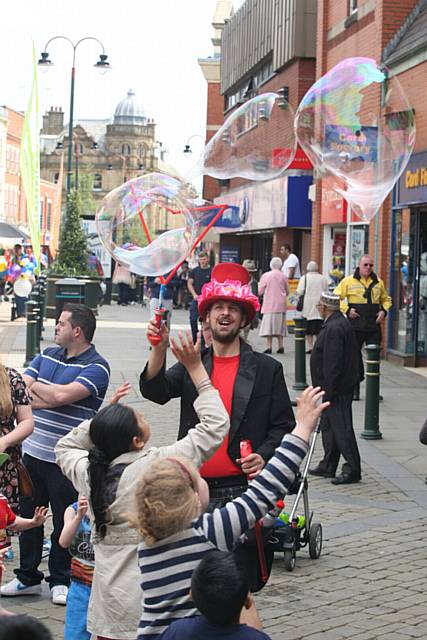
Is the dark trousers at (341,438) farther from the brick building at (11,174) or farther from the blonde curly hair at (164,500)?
the brick building at (11,174)

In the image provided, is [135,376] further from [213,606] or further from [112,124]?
[112,124]

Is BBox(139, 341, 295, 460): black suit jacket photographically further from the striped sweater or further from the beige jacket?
the striped sweater

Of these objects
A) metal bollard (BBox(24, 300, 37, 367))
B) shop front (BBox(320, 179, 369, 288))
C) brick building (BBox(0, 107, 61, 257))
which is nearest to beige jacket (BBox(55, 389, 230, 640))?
metal bollard (BBox(24, 300, 37, 367))

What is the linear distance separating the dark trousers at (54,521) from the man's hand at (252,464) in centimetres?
251

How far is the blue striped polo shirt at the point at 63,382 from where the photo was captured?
694 centimetres

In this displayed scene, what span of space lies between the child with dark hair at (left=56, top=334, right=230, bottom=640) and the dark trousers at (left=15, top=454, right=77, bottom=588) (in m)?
2.14

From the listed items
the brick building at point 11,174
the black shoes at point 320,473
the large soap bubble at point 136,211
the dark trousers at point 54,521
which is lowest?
the black shoes at point 320,473

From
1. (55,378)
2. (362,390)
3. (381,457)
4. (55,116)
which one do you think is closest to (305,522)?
(55,378)

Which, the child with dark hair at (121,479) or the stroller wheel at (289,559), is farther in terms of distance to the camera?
the stroller wheel at (289,559)

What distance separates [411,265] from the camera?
68.6 ft

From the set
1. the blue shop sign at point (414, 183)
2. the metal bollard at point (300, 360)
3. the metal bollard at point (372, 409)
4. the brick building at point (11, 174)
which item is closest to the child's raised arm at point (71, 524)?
the metal bollard at point (372, 409)

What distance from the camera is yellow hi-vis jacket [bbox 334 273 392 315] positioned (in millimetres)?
16234

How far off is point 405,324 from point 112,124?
515ft

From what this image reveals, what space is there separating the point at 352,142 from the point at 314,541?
25.3ft
